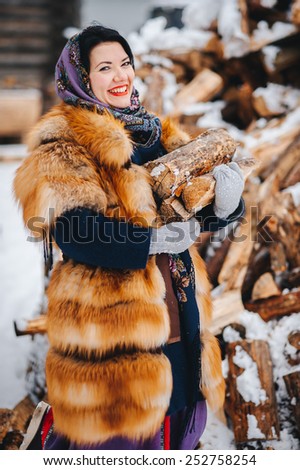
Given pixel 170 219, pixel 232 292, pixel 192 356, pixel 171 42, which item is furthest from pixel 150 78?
pixel 192 356

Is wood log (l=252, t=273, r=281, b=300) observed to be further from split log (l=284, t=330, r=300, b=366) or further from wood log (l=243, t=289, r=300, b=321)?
split log (l=284, t=330, r=300, b=366)

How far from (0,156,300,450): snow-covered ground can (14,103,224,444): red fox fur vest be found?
40 centimetres

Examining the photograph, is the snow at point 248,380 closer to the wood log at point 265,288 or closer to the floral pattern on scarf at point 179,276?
the wood log at point 265,288

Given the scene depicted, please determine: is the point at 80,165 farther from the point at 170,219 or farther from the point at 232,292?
the point at 232,292

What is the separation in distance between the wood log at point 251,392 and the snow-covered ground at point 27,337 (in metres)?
0.04

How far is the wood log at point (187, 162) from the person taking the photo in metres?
1.55

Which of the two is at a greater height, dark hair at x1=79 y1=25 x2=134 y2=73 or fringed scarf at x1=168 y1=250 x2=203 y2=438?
dark hair at x1=79 y1=25 x2=134 y2=73

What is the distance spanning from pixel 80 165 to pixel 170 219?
42 cm

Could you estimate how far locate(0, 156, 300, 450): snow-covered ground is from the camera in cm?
228

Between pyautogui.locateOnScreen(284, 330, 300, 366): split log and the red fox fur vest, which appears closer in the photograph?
the red fox fur vest

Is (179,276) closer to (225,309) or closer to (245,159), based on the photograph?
(245,159)

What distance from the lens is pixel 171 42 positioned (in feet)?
15.0

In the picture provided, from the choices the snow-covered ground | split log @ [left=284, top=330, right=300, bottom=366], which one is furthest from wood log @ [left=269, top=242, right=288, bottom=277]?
split log @ [left=284, top=330, right=300, bottom=366]

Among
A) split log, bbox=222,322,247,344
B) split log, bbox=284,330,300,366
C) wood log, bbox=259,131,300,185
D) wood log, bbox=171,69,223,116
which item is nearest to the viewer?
split log, bbox=284,330,300,366
